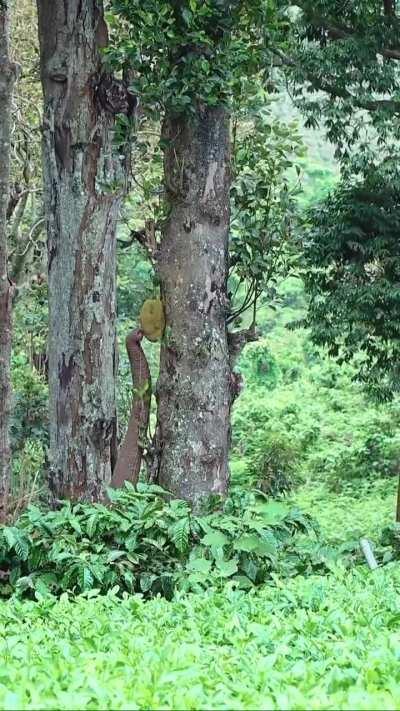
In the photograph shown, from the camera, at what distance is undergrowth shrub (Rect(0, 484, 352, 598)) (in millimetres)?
5090

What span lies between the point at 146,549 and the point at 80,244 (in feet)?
7.33

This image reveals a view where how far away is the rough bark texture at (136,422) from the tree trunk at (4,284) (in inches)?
69.8

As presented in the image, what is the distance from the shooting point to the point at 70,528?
539 cm

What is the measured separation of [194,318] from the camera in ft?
21.0

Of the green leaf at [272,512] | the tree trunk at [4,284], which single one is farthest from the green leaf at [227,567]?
the tree trunk at [4,284]

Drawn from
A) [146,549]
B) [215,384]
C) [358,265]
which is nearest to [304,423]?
[358,265]

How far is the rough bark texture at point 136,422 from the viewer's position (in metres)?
6.54

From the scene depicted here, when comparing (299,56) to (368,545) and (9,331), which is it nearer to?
(9,331)

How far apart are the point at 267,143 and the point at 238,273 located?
100 centimetres

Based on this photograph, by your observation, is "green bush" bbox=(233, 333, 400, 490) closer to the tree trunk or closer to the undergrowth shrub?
the tree trunk

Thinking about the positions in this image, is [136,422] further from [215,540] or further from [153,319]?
[215,540]

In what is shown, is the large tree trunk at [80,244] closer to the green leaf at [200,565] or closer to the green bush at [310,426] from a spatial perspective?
the green leaf at [200,565]

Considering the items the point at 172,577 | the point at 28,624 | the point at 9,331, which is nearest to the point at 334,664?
the point at 28,624

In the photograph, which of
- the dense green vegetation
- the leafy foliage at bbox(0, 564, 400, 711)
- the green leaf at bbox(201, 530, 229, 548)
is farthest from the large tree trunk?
the leafy foliage at bbox(0, 564, 400, 711)
